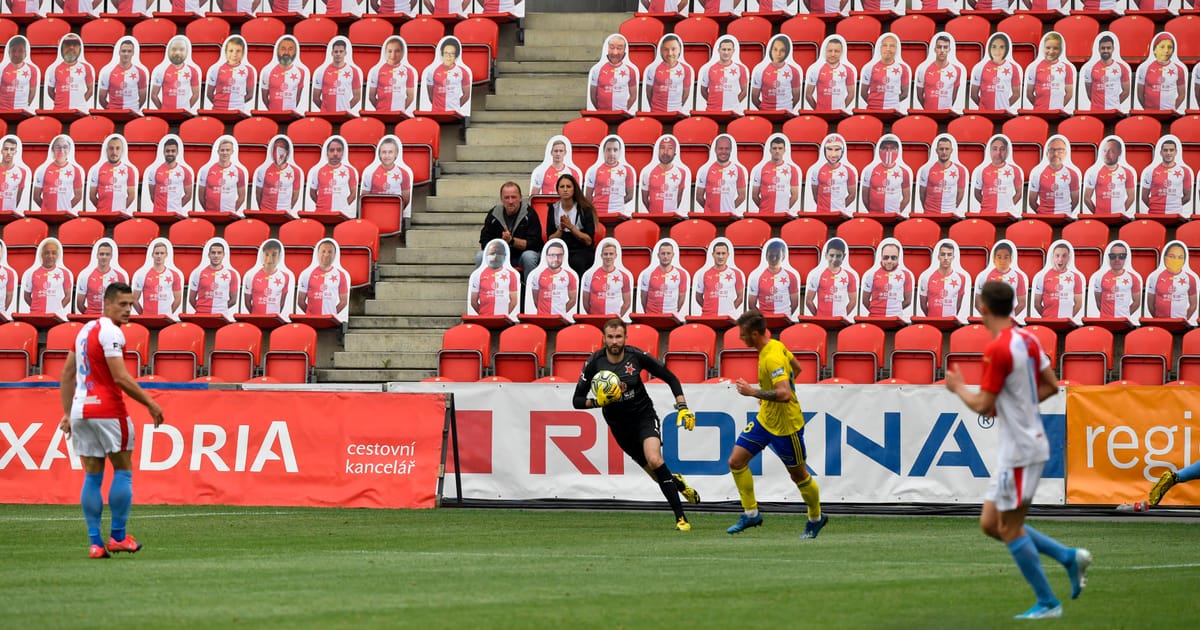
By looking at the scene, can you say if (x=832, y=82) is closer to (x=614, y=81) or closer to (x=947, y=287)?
(x=614, y=81)

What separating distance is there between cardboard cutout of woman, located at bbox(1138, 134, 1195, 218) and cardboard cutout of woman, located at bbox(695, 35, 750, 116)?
5909mm

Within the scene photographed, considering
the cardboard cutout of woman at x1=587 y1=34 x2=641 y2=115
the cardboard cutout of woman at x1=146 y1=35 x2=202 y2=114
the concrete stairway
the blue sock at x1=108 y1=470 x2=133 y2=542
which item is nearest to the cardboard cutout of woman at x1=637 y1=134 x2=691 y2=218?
the concrete stairway

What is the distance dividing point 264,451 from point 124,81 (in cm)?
1036

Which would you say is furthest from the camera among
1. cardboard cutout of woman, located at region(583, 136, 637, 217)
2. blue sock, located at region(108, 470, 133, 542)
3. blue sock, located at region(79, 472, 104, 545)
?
cardboard cutout of woman, located at region(583, 136, 637, 217)

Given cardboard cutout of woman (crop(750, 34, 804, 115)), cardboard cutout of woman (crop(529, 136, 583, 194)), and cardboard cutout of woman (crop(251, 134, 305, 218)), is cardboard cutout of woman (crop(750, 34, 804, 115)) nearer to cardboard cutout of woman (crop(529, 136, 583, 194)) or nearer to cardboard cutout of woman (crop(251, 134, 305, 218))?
cardboard cutout of woman (crop(529, 136, 583, 194))

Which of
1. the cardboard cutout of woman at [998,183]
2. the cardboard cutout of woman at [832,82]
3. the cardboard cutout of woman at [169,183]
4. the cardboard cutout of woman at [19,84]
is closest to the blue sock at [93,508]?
the cardboard cutout of woman at [169,183]

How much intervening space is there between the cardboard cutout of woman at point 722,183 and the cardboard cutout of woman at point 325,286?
192 inches

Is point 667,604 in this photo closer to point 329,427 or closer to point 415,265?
point 329,427

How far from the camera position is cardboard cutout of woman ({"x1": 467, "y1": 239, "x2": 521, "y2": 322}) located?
21.9 m

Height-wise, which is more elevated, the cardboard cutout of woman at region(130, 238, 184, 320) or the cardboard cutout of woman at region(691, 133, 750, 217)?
the cardboard cutout of woman at region(691, 133, 750, 217)

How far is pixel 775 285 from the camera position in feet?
69.9

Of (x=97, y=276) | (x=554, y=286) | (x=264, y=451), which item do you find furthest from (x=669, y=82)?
(x=264, y=451)

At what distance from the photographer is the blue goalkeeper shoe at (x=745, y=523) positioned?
1541 cm

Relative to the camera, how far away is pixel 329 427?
18719 mm
